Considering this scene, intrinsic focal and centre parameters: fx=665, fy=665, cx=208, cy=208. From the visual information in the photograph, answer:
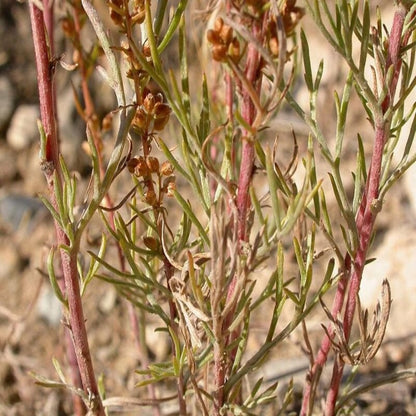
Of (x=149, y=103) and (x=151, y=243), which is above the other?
(x=149, y=103)

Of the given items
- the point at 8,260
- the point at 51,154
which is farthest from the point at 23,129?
the point at 51,154

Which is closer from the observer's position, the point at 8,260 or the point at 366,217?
the point at 366,217

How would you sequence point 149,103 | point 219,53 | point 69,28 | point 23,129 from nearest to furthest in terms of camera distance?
point 219,53, point 149,103, point 69,28, point 23,129

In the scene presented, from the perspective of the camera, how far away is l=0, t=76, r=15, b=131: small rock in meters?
2.65

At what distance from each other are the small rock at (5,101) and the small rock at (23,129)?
0.03m

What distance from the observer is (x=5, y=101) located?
267 centimetres

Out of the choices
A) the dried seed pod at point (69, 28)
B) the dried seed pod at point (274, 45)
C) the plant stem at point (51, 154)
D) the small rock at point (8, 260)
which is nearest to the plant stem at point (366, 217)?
the dried seed pod at point (274, 45)

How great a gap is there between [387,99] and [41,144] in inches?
17.3

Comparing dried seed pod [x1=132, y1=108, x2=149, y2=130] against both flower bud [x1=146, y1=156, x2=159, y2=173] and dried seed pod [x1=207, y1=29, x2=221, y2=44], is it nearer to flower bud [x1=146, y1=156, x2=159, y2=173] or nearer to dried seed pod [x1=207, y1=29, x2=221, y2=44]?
flower bud [x1=146, y1=156, x2=159, y2=173]

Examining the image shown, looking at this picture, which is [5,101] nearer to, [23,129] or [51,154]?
[23,129]

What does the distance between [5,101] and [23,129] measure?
0.16 metres

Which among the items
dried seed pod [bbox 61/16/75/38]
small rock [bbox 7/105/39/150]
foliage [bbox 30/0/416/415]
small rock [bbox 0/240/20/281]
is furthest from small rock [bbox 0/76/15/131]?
foliage [bbox 30/0/416/415]

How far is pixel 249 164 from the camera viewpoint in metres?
0.76

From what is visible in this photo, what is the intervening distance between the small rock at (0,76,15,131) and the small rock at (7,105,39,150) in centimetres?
3
